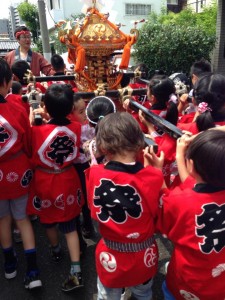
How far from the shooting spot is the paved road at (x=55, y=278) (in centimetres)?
209

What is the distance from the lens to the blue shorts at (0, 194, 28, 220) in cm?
218

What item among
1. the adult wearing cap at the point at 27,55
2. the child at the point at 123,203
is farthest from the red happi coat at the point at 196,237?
the adult wearing cap at the point at 27,55

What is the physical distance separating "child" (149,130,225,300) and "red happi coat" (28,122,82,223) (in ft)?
2.86

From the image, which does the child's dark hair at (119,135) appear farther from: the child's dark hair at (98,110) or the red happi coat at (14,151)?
the red happi coat at (14,151)

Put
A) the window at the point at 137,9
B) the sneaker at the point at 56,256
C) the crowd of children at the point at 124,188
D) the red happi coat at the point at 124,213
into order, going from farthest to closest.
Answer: the window at the point at 137,9
the sneaker at the point at 56,256
the red happi coat at the point at 124,213
the crowd of children at the point at 124,188

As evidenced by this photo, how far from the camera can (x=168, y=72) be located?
840cm

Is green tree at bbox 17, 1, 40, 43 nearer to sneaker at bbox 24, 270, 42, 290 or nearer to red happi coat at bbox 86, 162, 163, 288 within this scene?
sneaker at bbox 24, 270, 42, 290

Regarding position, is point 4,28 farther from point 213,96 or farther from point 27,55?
point 213,96

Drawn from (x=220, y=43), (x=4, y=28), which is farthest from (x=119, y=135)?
(x=4, y=28)

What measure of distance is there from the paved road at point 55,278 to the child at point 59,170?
3.4 inches

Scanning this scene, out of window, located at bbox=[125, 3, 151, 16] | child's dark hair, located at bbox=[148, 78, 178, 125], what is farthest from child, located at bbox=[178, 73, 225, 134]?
window, located at bbox=[125, 3, 151, 16]

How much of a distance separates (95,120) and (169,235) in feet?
2.82

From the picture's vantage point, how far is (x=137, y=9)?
2177 centimetres

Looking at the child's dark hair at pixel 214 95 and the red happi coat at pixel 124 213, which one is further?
the child's dark hair at pixel 214 95
